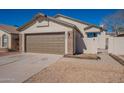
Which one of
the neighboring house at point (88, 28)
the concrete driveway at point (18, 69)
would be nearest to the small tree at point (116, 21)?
the neighboring house at point (88, 28)

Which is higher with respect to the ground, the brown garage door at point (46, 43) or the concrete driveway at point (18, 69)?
the brown garage door at point (46, 43)

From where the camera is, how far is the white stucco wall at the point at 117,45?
1438 centimetres

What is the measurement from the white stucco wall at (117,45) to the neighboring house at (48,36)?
3228 mm

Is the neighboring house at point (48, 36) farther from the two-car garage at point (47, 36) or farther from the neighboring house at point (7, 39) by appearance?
the neighboring house at point (7, 39)

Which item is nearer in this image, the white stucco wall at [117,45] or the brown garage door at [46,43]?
the brown garage door at [46,43]

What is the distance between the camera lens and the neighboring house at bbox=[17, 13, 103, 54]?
1340 centimetres

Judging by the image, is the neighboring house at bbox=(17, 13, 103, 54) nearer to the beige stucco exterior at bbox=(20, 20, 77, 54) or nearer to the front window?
the beige stucco exterior at bbox=(20, 20, 77, 54)

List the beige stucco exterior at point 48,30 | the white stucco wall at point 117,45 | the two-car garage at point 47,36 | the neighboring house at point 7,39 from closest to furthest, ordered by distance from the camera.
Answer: the beige stucco exterior at point 48,30 < the two-car garage at point 47,36 < the white stucco wall at point 117,45 < the neighboring house at point 7,39

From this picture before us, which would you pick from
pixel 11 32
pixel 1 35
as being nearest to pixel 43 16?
pixel 11 32

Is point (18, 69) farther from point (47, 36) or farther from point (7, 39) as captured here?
point (7, 39)
